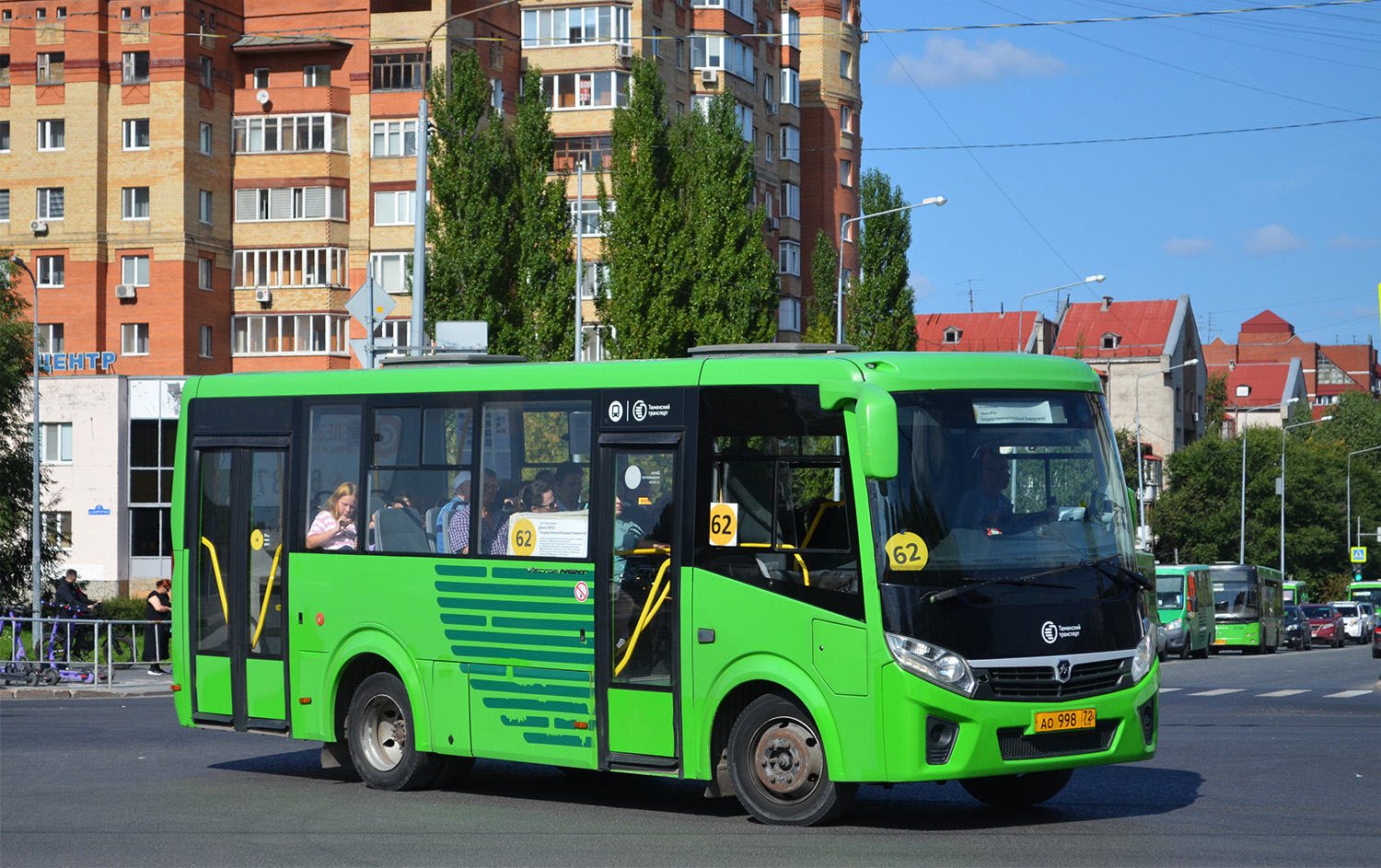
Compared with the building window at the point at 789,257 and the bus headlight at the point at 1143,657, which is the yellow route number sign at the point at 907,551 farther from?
the building window at the point at 789,257

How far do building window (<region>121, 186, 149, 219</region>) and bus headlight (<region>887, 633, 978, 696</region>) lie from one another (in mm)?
55058

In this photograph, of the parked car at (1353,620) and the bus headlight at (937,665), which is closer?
the bus headlight at (937,665)

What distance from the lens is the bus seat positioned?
12.6 m

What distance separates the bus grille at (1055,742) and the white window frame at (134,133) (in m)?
55.4

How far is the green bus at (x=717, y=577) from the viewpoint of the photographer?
10.2 metres

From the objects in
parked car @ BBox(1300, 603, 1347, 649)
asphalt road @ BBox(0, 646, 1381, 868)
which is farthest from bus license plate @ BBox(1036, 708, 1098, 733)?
parked car @ BBox(1300, 603, 1347, 649)

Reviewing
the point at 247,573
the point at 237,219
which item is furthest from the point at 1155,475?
the point at 247,573

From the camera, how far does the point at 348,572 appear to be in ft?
42.6

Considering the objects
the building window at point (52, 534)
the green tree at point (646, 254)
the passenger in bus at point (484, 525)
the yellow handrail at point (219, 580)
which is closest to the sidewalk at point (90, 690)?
the yellow handrail at point (219, 580)

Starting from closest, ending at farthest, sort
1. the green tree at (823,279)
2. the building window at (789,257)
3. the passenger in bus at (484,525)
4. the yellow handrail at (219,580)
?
the passenger in bus at (484,525)
the yellow handrail at (219,580)
the green tree at (823,279)
the building window at (789,257)

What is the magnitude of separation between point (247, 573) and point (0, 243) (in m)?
52.2

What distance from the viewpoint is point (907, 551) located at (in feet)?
33.5

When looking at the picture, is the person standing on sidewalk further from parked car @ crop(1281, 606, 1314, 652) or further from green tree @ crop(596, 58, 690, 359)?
parked car @ crop(1281, 606, 1314, 652)

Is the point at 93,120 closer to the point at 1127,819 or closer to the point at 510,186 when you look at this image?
the point at 510,186
